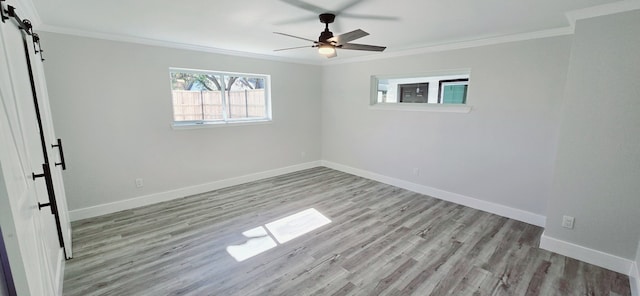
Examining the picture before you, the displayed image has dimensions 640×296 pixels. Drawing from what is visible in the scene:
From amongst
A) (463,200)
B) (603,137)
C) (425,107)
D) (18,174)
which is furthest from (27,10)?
(463,200)

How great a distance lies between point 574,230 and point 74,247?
16.2 feet

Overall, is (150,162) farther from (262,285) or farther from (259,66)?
(262,285)

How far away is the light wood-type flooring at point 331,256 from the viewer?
7.09 feet

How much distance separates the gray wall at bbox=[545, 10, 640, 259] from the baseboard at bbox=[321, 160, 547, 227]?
2.10ft

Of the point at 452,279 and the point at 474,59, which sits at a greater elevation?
the point at 474,59

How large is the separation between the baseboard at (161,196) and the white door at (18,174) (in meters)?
1.87

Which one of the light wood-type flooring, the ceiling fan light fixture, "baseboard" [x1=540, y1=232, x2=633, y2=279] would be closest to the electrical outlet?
"baseboard" [x1=540, y1=232, x2=633, y2=279]

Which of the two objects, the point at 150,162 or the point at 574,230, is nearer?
the point at 574,230

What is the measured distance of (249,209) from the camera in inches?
143

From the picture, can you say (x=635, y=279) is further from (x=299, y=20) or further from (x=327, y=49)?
(x=299, y=20)

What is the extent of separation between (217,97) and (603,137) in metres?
4.73

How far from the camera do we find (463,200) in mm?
3834

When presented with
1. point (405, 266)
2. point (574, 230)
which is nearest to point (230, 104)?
point (405, 266)

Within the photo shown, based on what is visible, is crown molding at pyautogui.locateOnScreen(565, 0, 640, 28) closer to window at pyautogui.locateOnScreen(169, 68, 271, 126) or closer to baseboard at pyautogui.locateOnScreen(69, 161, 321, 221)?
window at pyautogui.locateOnScreen(169, 68, 271, 126)
